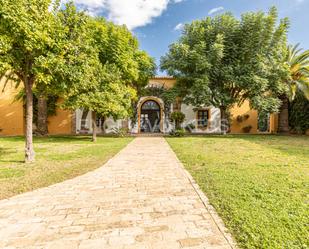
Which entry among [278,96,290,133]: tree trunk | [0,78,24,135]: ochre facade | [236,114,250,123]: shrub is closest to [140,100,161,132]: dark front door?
[236,114,250,123]: shrub

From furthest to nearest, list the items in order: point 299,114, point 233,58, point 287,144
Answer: point 299,114
point 233,58
point 287,144

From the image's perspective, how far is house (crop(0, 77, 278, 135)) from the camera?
60.1 feet

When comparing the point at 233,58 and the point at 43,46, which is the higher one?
the point at 233,58

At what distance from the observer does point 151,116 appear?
61.9 feet

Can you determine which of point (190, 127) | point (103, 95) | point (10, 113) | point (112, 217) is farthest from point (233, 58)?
point (10, 113)

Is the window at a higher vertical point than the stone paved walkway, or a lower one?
higher

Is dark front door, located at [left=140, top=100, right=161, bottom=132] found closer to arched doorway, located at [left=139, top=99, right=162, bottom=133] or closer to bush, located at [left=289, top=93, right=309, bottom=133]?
arched doorway, located at [left=139, top=99, right=162, bottom=133]

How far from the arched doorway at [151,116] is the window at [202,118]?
389 centimetres

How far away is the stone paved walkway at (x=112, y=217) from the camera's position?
2082mm

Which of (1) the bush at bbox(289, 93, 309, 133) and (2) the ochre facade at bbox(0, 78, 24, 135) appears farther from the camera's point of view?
(2) the ochre facade at bbox(0, 78, 24, 135)

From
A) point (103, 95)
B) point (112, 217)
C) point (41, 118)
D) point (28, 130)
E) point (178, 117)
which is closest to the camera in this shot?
point (112, 217)

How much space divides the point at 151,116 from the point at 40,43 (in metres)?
14.0

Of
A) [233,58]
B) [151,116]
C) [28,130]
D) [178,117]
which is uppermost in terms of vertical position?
[233,58]

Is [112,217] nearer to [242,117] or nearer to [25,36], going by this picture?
[25,36]
